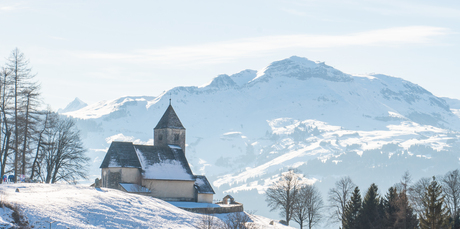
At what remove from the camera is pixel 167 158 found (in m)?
92.0

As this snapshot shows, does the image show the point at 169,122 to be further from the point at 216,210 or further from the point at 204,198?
the point at 216,210

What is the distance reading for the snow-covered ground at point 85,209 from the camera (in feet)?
152

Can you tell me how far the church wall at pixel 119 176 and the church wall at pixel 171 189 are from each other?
1.57 meters

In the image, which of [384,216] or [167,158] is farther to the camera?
[167,158]

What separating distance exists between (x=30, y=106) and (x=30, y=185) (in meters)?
9.40

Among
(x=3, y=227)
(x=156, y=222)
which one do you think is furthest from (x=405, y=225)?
(x=3, y=227)

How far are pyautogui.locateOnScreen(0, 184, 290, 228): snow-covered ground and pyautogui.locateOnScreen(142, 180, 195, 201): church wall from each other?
2069 cm

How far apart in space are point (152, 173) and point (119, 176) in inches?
201

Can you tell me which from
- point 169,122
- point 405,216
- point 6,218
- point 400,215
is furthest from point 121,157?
point 6,218

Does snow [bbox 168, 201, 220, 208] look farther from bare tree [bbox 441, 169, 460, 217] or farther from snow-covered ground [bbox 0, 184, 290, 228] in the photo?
bare tree [bbox 441, 169, 460, 217]

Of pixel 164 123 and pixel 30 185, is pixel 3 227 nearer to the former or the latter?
pixel 30 185

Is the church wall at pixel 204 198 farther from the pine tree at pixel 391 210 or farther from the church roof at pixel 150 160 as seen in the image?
the pine tree at pixel 391 210

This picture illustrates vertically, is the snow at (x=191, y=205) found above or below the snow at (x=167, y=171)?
below

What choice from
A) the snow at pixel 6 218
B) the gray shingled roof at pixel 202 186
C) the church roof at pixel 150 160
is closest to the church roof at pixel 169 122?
the church roof at pixel 150 160
